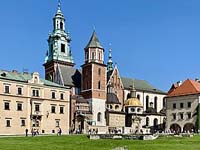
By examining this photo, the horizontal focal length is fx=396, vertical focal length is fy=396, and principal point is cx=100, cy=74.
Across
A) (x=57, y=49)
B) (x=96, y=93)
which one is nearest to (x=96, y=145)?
(x=96, y=93)

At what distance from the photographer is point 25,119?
6888 cm

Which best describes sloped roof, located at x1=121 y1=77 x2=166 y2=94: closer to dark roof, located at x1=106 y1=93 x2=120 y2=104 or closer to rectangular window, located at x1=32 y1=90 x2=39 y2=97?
dark roof, located at x1=106 y1=93 x2=120 y2=104

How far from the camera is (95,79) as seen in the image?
91.8m

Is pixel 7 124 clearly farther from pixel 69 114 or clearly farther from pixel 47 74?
pixel 47 74

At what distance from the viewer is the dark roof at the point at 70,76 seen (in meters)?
95.1

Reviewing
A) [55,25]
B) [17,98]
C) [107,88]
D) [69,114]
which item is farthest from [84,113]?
[55,25]

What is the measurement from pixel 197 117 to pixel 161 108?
1419 inches

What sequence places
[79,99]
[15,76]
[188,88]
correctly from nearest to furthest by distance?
[15,76]
[188,88]
[79,99]

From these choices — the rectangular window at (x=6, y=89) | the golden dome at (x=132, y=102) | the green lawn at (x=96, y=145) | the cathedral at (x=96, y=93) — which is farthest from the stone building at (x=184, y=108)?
the green lawn at (x=96, y=145)

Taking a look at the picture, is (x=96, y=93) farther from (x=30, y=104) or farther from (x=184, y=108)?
(x=30, y=104)

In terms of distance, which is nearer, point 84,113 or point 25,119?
point 25,119

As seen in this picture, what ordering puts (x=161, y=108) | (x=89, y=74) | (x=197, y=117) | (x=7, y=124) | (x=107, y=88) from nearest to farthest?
(x=7, y=124) < (x=197, y=117) < (x=89, y=74) < (x=107, y=88) < (x=161, y=108)

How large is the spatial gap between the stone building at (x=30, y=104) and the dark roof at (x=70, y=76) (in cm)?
1900

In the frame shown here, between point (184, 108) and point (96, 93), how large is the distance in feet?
68.1
